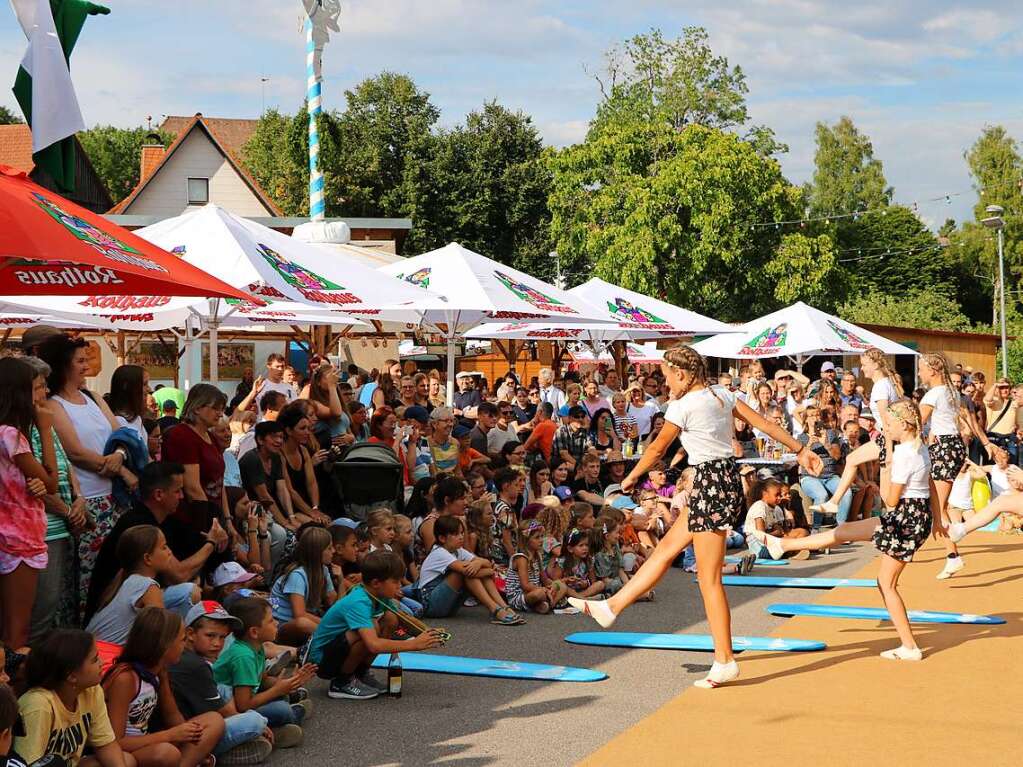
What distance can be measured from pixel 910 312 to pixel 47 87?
5884cm

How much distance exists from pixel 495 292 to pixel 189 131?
127ft

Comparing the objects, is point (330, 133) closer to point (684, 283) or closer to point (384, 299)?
point (384, 299)

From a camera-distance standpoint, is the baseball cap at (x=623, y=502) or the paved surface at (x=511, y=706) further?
the baseball cap at (x=623, y=502)

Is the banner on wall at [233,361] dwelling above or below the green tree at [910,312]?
below

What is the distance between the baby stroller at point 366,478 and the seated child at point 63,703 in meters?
5.49

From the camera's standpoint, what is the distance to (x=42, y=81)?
287 inches

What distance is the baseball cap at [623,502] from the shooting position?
13062mm

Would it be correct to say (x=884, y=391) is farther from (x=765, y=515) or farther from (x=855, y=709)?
(x=855, y=709)

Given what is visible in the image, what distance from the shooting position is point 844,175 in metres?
75.1

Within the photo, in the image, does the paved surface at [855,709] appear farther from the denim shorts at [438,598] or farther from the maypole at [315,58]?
the maypole at [315,58]

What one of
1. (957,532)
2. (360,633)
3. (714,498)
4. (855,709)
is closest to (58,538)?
(360,633)

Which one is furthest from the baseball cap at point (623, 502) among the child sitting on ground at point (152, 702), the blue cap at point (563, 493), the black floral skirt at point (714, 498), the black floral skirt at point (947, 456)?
the child sitting on ground at point (152, 702)

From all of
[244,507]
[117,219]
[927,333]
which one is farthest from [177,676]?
[927,333]

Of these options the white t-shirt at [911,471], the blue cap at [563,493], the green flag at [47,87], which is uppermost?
the green flag at [47,87]
